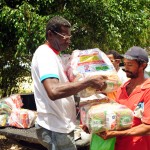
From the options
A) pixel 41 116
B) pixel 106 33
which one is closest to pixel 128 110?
pixel 41 116

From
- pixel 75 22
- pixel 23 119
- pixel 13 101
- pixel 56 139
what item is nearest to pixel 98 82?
pixel 56 139

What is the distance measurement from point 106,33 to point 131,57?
3.73 m

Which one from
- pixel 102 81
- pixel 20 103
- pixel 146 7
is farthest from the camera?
pixel 146 7

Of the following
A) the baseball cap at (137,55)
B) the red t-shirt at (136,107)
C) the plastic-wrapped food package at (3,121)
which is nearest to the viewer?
the red t-shirt at (136,107)

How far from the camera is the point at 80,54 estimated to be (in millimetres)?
2752

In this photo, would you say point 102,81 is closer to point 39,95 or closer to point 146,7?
point 39,95

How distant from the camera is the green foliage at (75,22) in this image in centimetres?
564

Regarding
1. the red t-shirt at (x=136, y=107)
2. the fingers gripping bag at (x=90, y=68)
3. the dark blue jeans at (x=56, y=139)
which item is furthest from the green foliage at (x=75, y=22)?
the red t-shirt at (x=136, y=107)

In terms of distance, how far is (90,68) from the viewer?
8.68ft

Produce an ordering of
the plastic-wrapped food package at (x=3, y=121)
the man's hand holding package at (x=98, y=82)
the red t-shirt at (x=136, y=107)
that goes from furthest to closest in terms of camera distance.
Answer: the plastic-wrapped food package at (x=3, y=121) < the red t-shirt at (x=136, y=107) < the man's hand holding package at (x=98, y=82)

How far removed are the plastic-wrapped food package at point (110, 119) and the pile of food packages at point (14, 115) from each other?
6.94 feet

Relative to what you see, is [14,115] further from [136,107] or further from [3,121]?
[136,107]

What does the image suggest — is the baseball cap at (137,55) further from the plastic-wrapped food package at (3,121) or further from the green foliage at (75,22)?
the green foliage at (75,22)

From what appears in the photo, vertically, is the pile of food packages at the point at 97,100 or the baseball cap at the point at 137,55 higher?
the baseball cap at the point at 137,55
